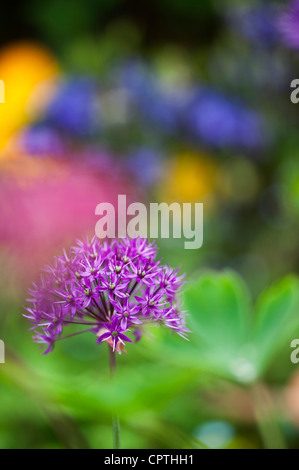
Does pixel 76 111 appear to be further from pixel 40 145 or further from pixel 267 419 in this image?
pixel 267 419

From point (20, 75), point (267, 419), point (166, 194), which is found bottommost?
point (267, 419)

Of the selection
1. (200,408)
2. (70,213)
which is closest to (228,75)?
(200,408)

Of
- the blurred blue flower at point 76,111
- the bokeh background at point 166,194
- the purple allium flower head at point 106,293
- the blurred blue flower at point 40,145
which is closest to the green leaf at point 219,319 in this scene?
the bokeh background at point 166,194

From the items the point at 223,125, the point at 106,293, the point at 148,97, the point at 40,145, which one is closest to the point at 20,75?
the point at 148,97

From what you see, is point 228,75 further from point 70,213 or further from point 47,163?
point 70,213

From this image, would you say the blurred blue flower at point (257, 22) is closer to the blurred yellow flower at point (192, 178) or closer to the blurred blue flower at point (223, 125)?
the blurred blue flower at point (223, 125)

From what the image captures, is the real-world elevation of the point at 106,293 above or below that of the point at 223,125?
below

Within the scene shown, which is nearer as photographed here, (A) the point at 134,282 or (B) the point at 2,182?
(A) the point at 134,282
